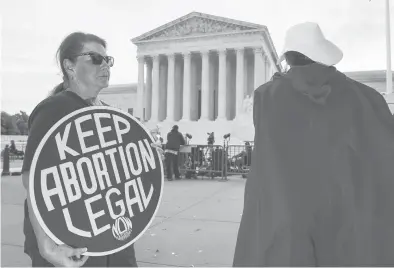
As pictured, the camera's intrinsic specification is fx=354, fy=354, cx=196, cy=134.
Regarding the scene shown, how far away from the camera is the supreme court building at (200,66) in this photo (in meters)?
41.2

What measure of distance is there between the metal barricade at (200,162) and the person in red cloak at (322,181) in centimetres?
1022

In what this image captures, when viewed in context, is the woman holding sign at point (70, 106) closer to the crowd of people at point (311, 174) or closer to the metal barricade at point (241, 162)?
the crowd of people at point (311, 174)

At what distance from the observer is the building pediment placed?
40.7m

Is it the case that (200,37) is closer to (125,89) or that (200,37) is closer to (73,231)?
(125,89)

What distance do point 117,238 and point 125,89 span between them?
56288mm

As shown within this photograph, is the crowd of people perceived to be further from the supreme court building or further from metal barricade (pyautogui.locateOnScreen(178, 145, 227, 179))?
the supreme court building

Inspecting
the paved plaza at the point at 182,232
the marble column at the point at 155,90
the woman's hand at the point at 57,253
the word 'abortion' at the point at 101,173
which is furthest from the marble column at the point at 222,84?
the woman's hand at the point at 57,253

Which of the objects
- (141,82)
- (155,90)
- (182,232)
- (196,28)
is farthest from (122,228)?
(141,82)

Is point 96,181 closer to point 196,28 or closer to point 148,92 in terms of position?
point 196,28

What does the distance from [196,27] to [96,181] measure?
141 ft

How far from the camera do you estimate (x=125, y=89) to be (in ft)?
185

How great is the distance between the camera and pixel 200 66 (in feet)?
154

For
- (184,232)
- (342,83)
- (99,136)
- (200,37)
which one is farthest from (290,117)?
(200,37)

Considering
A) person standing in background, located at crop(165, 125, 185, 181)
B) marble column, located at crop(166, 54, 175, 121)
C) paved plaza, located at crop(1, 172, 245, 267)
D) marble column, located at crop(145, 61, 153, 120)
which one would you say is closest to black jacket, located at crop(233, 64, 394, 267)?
paved plaza, located at crop(1, 172, 245, 267)
